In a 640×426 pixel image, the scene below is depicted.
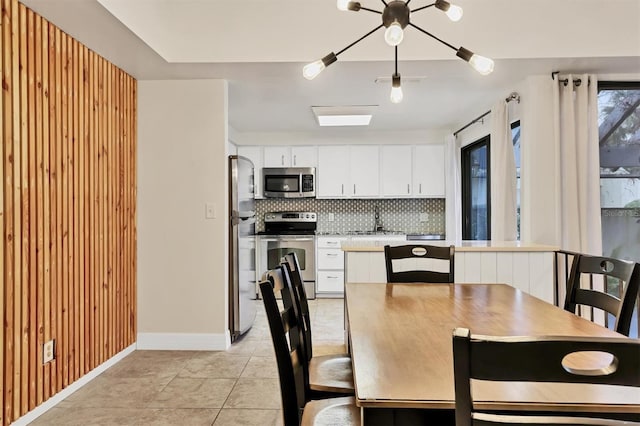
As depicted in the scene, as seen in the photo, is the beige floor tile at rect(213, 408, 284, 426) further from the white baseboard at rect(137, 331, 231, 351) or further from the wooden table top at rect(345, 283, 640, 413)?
the white baseboard at rect(137, 331, 231, 351)

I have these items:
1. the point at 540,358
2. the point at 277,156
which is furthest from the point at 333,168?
the point at 540,358

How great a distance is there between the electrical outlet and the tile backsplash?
12.5 feet

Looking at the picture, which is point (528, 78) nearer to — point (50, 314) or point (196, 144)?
point (196, 144)

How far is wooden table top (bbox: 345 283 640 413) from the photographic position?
0.84 m

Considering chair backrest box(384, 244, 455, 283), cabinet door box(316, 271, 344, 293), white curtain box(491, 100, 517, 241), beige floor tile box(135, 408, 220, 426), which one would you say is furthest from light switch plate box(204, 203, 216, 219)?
white curtain box(491, 100, 517, 241)

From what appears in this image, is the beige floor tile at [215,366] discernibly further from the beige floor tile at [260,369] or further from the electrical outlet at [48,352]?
the electrical outlet at [48,352]

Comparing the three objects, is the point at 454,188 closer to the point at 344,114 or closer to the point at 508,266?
the point at 344,114

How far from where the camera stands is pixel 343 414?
133 centimetres

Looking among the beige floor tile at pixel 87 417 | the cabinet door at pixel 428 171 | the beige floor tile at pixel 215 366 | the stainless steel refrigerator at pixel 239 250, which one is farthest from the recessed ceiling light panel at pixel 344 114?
the beige floor tile at pixel 87 417

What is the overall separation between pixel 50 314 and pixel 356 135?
439cm

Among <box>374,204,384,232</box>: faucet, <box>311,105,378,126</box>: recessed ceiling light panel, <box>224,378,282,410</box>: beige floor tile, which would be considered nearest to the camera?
<box>224,378,282,410</box>: beige floor tile

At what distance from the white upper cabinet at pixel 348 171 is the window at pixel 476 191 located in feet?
3.89

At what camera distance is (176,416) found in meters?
2.30

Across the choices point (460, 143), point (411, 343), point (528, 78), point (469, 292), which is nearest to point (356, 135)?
point (460, 143)
